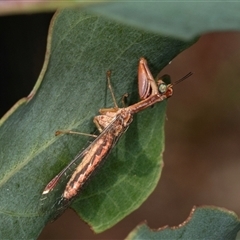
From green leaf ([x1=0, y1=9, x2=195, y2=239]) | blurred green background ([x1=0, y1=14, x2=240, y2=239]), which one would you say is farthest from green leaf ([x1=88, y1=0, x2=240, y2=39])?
blurred green background ([x1=0, y1=14, x2=240, y2=239])

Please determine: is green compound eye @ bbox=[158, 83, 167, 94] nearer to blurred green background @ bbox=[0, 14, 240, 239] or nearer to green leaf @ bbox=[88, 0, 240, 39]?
green leaf @ bbox=[88, 0, 240, 39]

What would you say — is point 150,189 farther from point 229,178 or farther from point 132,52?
point 229,178

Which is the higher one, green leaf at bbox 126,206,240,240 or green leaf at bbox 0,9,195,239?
green leaf at bbox 0,9,195,239

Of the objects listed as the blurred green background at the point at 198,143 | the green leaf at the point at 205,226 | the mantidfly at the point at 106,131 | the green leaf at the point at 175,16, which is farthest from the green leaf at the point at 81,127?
the blurred green background at the point at 198,143

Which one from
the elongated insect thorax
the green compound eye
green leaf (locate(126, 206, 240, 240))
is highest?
the green compound eye

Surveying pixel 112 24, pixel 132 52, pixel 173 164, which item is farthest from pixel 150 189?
pixel 173 164

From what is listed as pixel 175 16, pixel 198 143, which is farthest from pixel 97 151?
pixel 198 143

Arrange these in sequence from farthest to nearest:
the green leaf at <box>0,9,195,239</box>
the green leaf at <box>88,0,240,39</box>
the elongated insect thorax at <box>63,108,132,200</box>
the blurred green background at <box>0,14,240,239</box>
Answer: the blurred green background at <box>0,14,240,239</box> < the elongated insect thorax at <box>63,108,132,200</box> < the green leaf at <box>0,9,195,239</box> < the green leaf at <box>88,0,240,39</box>
